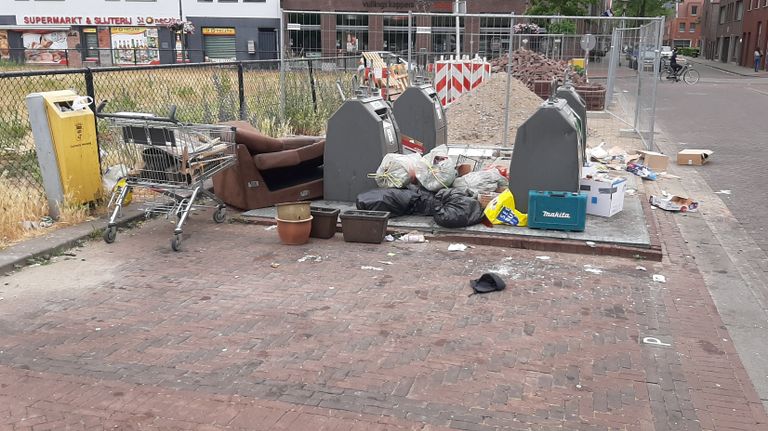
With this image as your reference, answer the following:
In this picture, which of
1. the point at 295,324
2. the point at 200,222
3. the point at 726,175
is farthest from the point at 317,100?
the point at 295,324

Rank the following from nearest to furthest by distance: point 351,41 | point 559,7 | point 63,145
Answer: point 63,145 < point 351,41 < point 559,7

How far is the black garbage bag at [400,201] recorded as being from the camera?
297 inches

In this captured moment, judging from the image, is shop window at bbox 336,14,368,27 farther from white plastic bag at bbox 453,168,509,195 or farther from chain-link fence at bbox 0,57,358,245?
white plastic bag at bbox 453,168,509,195

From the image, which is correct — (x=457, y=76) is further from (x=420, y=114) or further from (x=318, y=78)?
(x=420, y=114)

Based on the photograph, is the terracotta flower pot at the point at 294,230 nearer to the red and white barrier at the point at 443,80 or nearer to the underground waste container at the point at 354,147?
the underground waste container at the point at 354,147

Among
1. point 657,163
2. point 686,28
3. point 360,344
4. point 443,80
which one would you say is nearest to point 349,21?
point 443,80

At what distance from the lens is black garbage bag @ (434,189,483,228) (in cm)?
732

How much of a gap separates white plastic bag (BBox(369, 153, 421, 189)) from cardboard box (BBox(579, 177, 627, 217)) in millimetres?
1958

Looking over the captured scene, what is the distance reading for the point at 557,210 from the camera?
7.26m

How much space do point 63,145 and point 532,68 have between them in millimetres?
16806

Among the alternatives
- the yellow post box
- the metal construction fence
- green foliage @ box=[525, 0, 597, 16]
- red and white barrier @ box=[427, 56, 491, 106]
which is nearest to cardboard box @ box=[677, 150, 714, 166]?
the metal construction fence

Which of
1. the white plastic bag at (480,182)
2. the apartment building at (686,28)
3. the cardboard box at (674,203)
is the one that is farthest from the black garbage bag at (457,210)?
the apartment building at (686,28)

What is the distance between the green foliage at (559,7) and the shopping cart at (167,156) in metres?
43.5

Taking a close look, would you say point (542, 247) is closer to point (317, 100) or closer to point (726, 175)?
point (726, 175)
